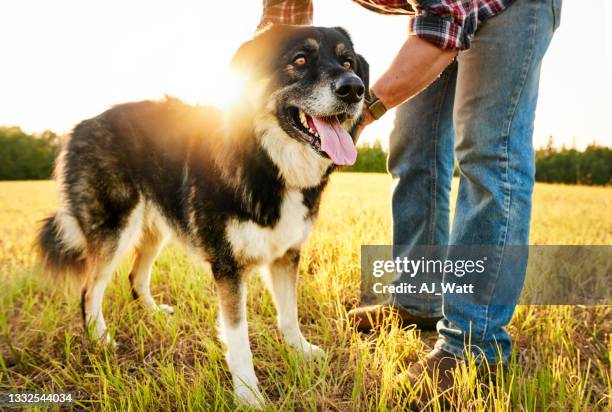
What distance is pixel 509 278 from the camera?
2148 millimetres

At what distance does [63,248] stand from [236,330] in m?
1.51

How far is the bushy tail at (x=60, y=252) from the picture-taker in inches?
120

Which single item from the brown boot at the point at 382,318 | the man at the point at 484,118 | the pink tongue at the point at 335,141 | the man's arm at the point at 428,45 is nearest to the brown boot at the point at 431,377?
the man at the point at 484,118

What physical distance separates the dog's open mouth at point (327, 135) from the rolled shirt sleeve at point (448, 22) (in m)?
0.54

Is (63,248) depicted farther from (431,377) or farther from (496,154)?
(496,154)

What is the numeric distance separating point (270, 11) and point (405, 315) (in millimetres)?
2075

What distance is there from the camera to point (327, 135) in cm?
219

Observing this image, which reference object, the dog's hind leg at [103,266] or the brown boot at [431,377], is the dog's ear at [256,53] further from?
the brown boot at [431,377]

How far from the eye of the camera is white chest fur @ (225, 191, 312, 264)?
2328 millimetres

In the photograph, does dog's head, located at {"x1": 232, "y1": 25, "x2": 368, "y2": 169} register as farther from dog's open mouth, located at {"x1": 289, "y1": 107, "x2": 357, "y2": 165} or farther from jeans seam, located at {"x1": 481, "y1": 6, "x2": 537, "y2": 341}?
jeans seam, located at {"x1": 481, "y1": 6, "x2": 537, "y2": 341}

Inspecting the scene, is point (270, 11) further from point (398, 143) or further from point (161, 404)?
point (161, 404)

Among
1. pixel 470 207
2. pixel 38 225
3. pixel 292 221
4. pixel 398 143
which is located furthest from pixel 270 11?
pixel 38 225

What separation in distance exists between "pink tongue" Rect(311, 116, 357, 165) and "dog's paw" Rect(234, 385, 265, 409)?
3.78 feet

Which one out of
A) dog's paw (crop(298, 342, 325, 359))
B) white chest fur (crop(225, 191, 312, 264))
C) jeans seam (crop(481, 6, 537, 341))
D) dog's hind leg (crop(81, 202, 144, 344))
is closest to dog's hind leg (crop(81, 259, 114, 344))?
dog's hind leg (crop(81, 202, 144, 344))
